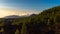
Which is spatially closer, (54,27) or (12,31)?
(54,27)

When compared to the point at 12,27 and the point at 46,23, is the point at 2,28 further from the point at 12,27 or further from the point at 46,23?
the point at 46,23

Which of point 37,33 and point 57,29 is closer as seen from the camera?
point 57,29

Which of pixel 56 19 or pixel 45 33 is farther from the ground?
pixel 56 19

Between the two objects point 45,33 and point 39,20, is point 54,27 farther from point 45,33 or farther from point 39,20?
point 39,20

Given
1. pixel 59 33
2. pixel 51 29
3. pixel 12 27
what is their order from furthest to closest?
pixel 12 27 < pixel 51 29 < pixel 59 33

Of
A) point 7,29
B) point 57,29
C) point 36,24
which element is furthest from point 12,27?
point 57,29

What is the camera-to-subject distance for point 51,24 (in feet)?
173

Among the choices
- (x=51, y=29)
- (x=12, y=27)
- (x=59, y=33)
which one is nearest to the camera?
(x=59, y=33)

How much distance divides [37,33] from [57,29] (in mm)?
7690

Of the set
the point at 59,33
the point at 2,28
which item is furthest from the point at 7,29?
the point at 59,33

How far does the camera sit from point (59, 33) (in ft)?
157

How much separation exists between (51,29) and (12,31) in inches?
491

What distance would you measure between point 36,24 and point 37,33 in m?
2.54

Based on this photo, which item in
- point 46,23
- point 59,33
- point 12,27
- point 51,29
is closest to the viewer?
point 59,33
